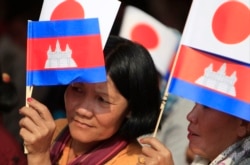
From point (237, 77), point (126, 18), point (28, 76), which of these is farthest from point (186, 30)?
point (126, 18)

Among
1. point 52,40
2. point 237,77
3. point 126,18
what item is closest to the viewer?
point 237,77

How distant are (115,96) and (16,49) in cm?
112

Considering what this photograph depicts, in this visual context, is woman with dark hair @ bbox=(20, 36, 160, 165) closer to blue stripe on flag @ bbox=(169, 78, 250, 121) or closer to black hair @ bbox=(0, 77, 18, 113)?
blue stripe on flag @ bbox=(169, 78, 250, 121)

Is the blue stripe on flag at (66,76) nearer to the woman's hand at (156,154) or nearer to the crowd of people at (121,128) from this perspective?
the crowd of people at (121,128)

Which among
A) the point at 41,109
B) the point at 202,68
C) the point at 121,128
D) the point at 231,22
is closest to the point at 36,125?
the point at 41,109

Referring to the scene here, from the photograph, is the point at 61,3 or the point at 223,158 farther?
the point at 61,3

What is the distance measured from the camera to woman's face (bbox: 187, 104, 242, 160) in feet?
4.88

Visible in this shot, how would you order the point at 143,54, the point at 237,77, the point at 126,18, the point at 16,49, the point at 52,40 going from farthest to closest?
the point at 16,49, the point at 126,18, the point at 143,54, the point at 52,40, the point at 237,77

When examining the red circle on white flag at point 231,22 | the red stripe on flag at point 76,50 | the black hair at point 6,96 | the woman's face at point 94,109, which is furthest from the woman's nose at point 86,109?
the black hair at point 6,96

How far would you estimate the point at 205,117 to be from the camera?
1507mm

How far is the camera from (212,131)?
4.90 ft

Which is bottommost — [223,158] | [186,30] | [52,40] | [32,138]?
[32,138]

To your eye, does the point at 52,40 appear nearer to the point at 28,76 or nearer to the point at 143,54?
the point at 28,76

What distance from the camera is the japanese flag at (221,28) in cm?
144
